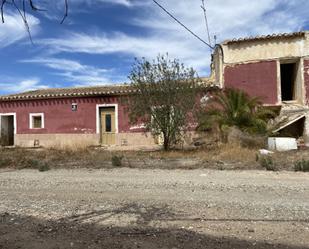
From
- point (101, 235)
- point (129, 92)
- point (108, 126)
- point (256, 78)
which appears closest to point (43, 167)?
point (129, 92)

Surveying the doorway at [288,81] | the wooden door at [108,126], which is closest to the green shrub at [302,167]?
the doorway at [288,81]

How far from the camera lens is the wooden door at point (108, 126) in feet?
82.0

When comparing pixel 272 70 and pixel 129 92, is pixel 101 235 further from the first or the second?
pixel 272 70

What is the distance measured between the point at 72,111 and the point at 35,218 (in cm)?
1901

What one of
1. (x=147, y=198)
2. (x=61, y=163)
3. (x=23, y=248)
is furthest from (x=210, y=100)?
(x=23, y=248)

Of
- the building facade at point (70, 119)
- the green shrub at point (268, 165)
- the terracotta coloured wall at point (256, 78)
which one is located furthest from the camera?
the building facade at point (70, 119)

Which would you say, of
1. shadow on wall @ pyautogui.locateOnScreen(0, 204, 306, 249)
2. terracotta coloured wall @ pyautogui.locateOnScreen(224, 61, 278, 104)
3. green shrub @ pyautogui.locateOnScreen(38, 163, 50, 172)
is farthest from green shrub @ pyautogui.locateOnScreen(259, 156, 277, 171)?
terracotta coloured wall @ pyautogui.locateOnScreen(224, 61, 278, 104)

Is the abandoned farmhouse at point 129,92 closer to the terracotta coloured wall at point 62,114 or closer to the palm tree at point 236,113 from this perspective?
the terracotta coloured wall at point 62,114

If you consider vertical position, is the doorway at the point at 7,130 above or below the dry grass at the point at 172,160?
above

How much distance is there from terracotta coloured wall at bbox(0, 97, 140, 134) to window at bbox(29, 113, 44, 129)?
0.71 ft

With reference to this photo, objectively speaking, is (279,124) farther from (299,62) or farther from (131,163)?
(131,163)

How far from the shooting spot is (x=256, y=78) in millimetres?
22391

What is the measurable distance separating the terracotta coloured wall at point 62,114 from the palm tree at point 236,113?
565 centimetres

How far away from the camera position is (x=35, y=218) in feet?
22.6
